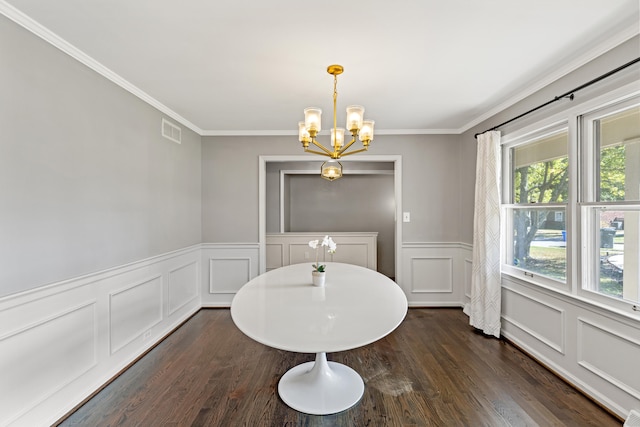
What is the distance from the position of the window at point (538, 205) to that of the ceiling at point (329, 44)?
1.63 feet

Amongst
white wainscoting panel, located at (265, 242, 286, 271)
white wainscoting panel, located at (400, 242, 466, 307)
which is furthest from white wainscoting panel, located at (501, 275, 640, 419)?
white wainscoting panel, located at (265, 242, 286, 271)

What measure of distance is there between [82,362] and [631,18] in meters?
3.92

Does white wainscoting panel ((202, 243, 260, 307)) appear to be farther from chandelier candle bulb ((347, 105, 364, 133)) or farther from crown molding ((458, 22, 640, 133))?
crown molding ((458, 22, 640, 133))

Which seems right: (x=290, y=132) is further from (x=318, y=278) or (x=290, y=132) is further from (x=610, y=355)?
(x=610, y=355)

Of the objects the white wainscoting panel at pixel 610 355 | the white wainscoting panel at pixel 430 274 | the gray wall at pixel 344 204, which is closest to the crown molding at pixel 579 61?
the white wainscoting panel at pixel 610 355

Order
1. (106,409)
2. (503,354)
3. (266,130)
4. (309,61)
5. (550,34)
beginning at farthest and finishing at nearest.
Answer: (266,130)
(503,354)
(309,61)
(106,409)
(550,34)

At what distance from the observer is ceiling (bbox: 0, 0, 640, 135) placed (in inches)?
61.1

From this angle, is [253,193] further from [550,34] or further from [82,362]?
[550,34]

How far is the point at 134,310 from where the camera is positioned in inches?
99.9

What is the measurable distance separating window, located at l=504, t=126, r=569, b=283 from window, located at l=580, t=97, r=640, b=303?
0.21 meters

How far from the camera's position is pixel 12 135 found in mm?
1567

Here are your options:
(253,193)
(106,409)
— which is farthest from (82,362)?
(253,193)

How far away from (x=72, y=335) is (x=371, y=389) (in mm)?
2020

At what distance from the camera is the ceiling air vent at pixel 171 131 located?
3039 mm
